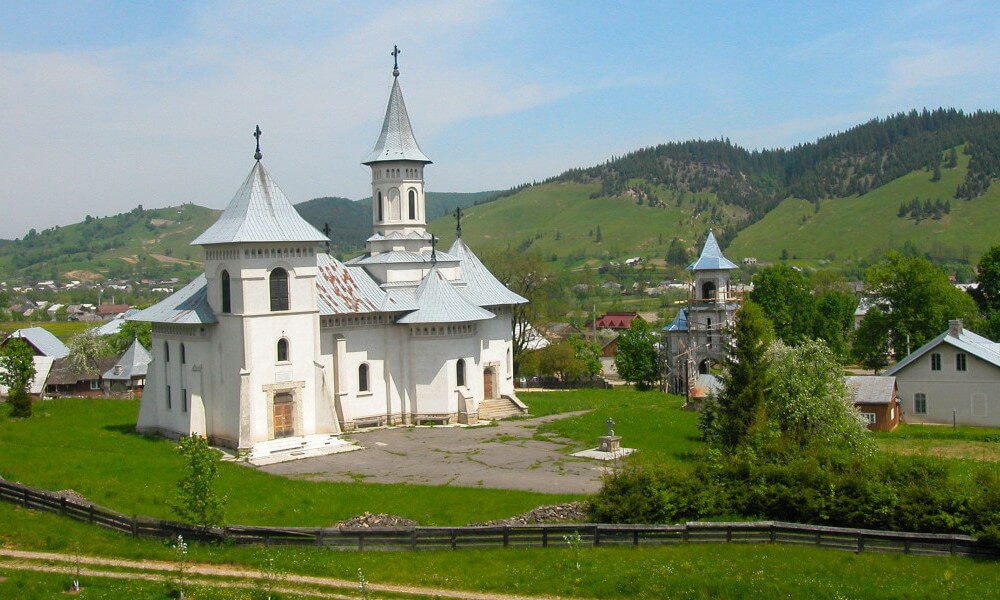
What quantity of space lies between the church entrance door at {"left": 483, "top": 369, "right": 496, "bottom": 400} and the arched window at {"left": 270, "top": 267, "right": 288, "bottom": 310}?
457 inches

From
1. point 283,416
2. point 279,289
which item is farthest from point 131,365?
point 279,289

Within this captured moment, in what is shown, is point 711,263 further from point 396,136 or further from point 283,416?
point 283,416

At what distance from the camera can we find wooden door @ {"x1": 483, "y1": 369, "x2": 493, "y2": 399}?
148ft

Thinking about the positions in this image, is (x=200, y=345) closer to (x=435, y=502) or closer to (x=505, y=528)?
(x=435, y=502)

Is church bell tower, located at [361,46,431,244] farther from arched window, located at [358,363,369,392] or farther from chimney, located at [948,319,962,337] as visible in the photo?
chimney, located at [948,319,962,337]

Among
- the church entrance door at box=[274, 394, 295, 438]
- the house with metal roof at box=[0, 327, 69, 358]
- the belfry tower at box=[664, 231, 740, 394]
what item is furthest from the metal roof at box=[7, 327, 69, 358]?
the belfry tower at box=[664, 231, 740, 394]

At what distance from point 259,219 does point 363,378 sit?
8.82m

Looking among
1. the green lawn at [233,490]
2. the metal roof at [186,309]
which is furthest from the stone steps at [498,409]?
the green lawn at [233,490]

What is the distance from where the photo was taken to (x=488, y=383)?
45188 millimetres

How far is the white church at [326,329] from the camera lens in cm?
3603

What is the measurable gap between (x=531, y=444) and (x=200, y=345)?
1324cm

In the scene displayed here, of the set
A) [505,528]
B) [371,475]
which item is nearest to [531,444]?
[371,475]

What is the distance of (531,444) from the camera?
122 feet

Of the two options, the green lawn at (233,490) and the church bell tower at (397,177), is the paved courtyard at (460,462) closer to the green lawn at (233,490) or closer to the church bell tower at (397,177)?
the green lawn at (233,490)
